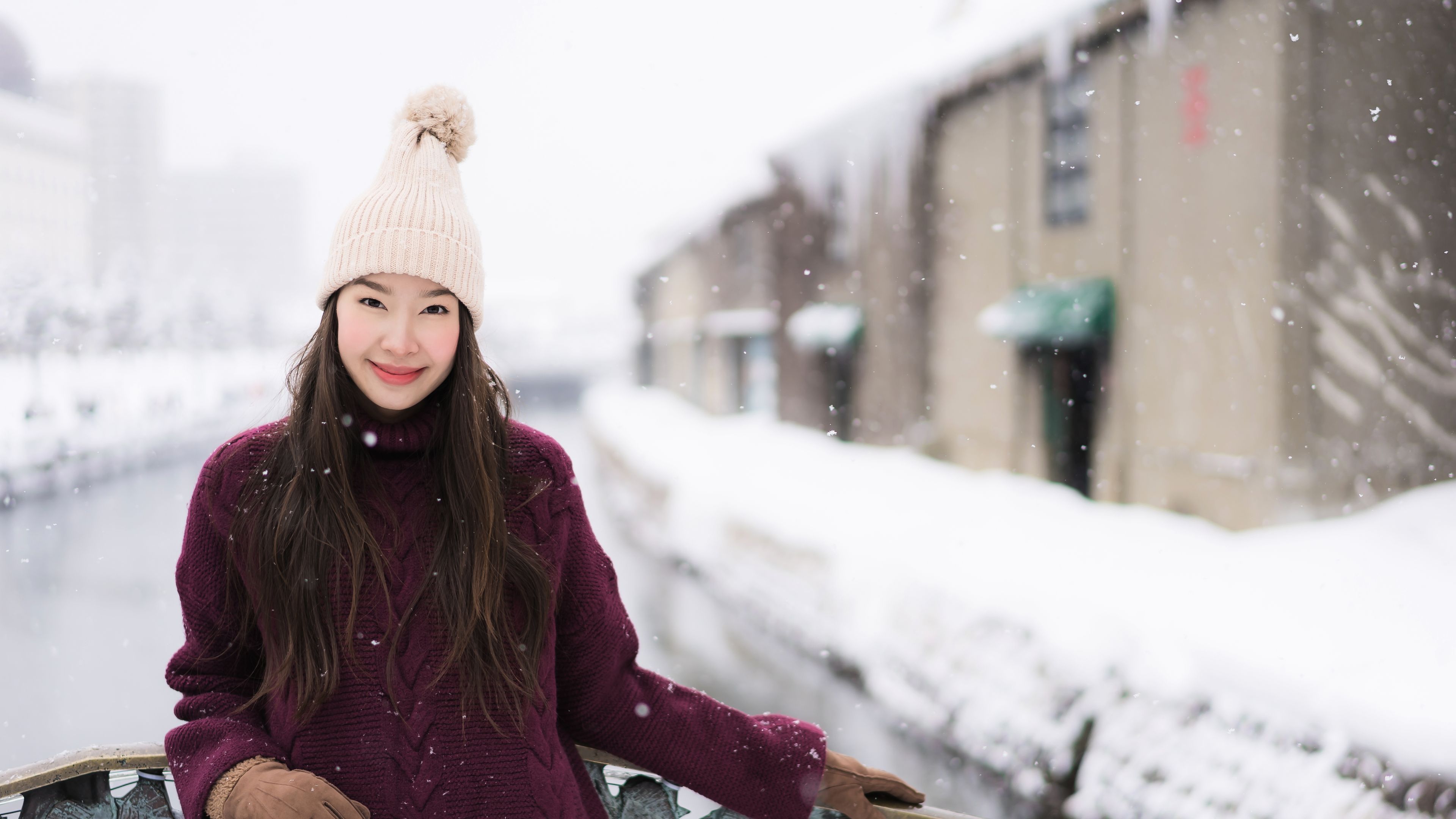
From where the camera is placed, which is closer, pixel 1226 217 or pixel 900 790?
pixel 900 790

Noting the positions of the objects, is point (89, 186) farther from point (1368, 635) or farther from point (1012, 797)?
point (1368, 635)

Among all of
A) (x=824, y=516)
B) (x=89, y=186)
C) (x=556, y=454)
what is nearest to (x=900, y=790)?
(x=556, y=454)

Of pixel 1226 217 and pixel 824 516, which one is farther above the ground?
pixel 1226 217

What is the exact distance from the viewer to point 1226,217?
6.95 meters

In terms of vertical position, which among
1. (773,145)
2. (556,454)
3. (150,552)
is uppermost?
(773,145)

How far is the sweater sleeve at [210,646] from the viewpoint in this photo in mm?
1019

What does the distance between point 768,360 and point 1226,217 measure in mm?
9746

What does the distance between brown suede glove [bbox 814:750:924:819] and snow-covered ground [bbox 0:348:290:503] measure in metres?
3.16

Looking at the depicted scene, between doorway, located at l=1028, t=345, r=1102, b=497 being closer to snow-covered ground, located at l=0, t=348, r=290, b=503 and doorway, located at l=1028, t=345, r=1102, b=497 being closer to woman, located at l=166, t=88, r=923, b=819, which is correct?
snow-covered ground, located at l=0, t=348, r=290, b=503

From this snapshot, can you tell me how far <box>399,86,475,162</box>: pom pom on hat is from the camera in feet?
3.77

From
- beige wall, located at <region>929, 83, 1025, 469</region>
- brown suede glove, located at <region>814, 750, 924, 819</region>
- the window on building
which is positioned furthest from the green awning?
brown suede glove, located at <region>814, 750, 924, 819</region>

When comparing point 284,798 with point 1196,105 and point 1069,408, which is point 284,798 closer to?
point 1196,105

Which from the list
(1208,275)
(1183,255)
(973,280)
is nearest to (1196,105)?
(1183,255)

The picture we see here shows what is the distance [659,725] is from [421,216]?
796 millimetres
